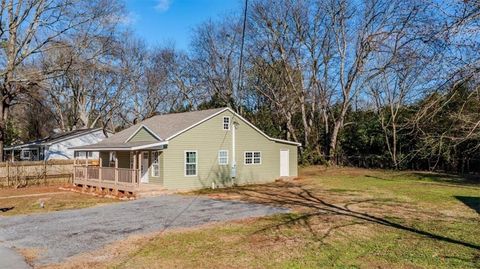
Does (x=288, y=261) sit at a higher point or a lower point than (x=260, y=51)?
lower

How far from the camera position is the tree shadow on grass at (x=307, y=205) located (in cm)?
987

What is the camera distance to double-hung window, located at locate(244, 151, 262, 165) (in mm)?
24212

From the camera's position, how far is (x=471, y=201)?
15.2m

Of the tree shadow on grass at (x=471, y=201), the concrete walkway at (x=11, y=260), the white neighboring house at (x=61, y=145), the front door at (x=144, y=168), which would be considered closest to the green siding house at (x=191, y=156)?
the front door at (x=144, y=168)

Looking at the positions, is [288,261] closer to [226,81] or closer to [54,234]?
[54,234]

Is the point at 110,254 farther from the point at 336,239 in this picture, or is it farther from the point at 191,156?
the point at 191,156

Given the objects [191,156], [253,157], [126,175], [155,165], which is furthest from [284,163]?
[126,175]

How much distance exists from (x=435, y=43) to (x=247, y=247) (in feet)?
16.9

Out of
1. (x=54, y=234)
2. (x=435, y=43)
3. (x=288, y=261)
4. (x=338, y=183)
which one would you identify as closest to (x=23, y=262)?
(x=54, y=234)

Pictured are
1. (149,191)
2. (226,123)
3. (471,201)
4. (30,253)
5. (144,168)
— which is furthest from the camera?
(226,123)

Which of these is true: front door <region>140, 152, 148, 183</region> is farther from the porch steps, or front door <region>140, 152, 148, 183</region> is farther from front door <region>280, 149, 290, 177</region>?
front door <region>280, 149, 290, 177</region>

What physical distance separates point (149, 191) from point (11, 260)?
11.0 metres

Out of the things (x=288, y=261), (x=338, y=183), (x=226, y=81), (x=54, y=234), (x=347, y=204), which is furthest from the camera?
(x=226, y=81)

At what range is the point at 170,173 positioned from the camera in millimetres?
20438
